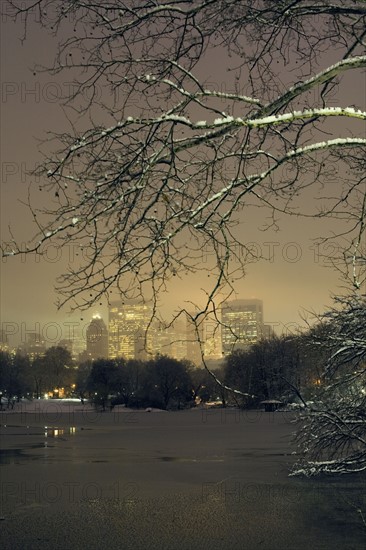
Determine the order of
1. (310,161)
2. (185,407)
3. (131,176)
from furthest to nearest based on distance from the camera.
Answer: (185,407), (310,161), (131,176)

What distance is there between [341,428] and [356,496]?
150 cm

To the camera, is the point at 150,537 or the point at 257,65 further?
the point at 150,537

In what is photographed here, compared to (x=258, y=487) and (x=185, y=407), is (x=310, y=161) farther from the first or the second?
(x=185, y=407)

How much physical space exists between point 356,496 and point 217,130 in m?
10.7

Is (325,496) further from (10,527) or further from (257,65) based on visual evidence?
(257,65)

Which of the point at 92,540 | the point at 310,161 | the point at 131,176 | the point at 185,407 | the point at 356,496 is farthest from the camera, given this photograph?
the point at 185,407

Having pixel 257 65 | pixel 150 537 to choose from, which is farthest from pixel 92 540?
pixel 257 65

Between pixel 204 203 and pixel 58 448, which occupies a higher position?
pixel 204 203

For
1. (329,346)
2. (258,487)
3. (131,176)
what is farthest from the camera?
(258,487)

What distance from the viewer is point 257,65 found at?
6.96 m

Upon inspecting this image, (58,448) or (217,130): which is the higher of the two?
(217,130)

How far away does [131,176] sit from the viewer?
22.4 feet

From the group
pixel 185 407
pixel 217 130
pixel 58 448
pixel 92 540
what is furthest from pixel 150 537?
pixel 185 407

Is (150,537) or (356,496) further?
(356,496)
